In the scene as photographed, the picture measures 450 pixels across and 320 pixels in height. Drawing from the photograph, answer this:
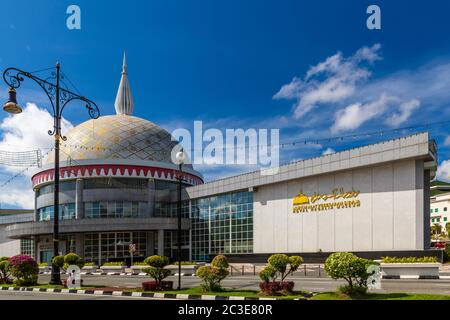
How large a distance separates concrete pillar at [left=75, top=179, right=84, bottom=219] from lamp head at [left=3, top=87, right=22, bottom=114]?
35.8 m

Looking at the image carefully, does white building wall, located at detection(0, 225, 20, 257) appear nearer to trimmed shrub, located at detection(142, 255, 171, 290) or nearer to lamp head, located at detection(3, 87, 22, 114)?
trimmed shrub, located at detection(142, 255, 171, 290)

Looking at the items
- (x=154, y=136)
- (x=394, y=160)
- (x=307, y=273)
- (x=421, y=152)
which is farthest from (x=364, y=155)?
(x=154, y=136)

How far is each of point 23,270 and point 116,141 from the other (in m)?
33.8

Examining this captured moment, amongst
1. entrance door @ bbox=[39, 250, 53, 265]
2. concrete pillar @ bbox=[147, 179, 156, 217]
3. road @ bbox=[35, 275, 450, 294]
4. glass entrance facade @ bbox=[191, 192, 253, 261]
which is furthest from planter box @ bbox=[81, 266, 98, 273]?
road @ bbox=[35, 275, 450, 294]

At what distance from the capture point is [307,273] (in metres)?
31.3

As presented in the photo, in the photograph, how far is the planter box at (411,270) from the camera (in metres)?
25.2

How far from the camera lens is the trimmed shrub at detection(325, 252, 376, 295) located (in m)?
14.8

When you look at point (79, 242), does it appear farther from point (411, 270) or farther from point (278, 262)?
point (278, 262)

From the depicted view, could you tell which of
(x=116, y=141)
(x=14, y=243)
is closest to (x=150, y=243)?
(x=116, y=141)

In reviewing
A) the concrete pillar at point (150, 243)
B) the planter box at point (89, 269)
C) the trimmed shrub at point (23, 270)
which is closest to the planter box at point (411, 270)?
the trimmed shrub at point (23, 270)

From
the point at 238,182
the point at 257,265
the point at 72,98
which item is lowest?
the point at 257,265

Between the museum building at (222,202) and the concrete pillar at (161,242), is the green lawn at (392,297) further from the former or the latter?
the concrete pillar at (161,242)
